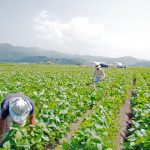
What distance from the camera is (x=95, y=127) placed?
278 inches

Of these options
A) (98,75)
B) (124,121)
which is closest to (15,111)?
(124,121)

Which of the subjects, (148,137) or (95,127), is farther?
(95,127)

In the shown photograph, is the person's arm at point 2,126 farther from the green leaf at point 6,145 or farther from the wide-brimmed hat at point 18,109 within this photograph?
the green leaf at point 6,145

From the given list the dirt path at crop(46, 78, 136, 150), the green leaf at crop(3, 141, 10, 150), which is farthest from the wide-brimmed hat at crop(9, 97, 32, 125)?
the dirt path at crop(46, 78, 136, 150)

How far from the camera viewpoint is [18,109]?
225 inches

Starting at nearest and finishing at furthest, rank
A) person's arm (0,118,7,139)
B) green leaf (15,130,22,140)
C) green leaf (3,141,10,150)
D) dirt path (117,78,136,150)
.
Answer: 1. green leaf (3,141,10,150)
2. green leaf (15,130,22,140)
3. person's arm (0,118,7,139)
4. dirt path (117,78,136,150)

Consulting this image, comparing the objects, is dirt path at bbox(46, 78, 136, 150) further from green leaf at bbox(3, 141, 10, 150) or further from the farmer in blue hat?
green leaf at bbox(3, 141, 10, 150)

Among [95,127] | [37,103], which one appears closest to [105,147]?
[95,127]

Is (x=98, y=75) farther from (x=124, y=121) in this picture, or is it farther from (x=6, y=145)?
(x=6, y=145)

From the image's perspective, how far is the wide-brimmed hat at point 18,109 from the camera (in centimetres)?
573

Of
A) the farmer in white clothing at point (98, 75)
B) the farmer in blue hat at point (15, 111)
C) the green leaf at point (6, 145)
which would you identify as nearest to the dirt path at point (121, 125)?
the farmer in blue hat at point (15, 111)

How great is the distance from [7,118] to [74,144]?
1330 mm

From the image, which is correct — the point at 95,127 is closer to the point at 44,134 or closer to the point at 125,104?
the point at 44,134

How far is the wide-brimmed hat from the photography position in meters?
5.73
